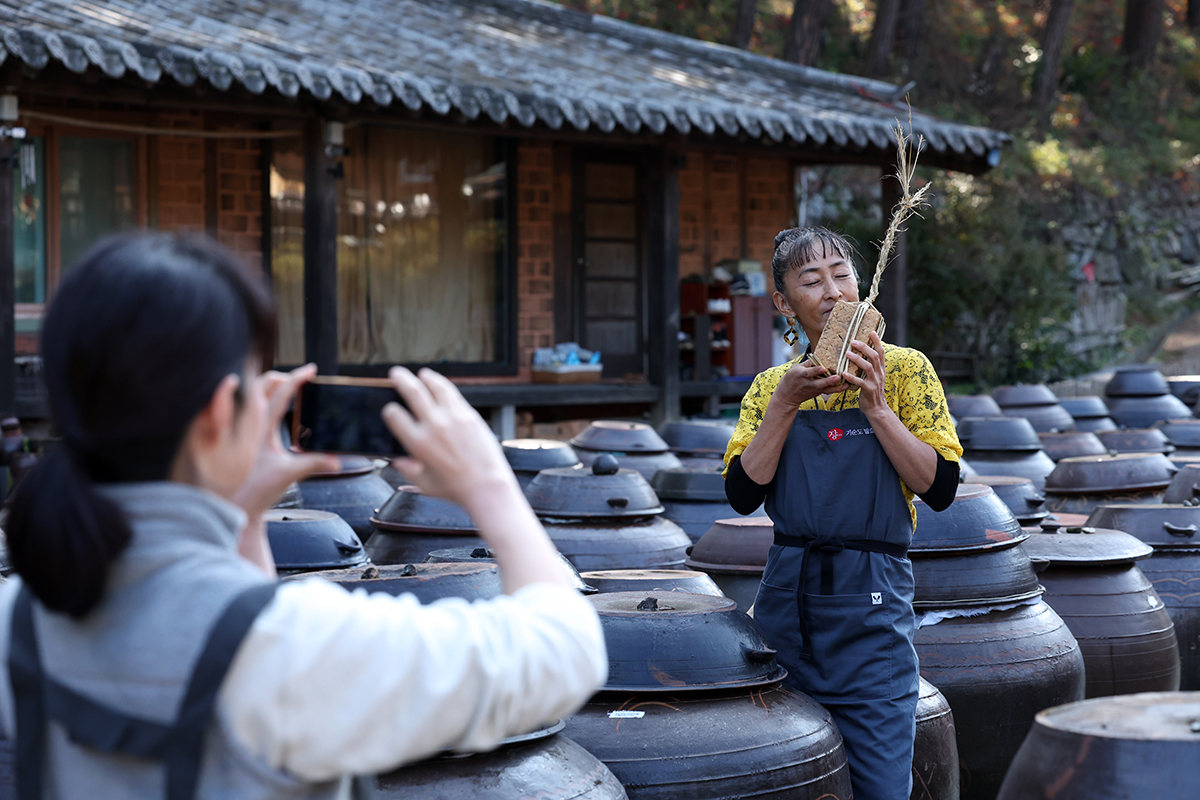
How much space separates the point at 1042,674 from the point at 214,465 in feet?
11.2

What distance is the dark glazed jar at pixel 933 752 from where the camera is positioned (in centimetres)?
340

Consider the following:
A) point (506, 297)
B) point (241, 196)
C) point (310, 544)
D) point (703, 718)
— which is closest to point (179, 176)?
point (241, 196)

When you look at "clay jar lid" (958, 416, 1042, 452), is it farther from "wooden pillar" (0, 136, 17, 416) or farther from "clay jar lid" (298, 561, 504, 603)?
"wooden pillar" (0, 136, 17, 416)

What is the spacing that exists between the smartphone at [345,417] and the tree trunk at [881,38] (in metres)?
20.5

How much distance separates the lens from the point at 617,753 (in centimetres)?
274

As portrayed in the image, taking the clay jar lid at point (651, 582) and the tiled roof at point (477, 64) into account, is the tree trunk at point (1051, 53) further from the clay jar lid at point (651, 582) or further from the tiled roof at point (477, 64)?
the clay jar lid at point (651, 582)

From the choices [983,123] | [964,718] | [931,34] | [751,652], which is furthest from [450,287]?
[931,34]

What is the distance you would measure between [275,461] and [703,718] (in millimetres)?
1665

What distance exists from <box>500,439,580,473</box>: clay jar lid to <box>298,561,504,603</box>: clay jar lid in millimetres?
3007

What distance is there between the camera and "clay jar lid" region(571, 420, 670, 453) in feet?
21.8

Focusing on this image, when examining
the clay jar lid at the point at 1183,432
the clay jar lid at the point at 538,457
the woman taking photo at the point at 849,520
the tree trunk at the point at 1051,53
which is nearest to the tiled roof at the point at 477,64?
the clay jar lid at the point at 1183,432

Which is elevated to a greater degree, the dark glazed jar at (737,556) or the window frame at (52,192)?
the window frame at (52,192)

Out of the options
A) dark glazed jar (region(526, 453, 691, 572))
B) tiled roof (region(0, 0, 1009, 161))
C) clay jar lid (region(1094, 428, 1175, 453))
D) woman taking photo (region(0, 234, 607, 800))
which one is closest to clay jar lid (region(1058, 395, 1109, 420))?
clay jar lid (region(1094, 428, 1175, 453))

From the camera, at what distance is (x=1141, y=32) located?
2270 cm
